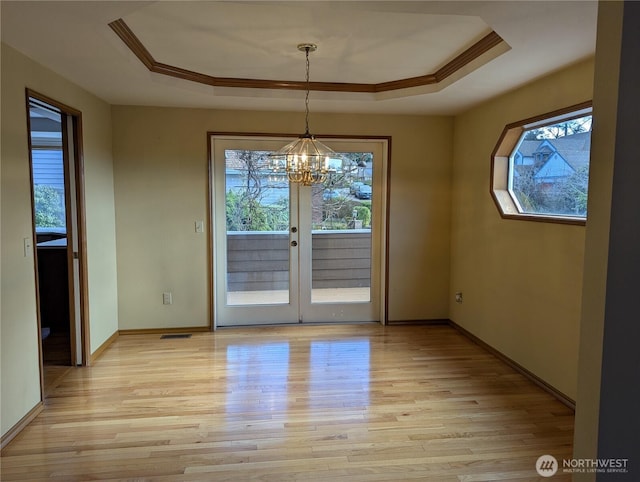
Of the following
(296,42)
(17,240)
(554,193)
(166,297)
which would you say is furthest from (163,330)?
(554,193)

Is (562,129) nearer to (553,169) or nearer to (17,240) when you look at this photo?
(553,169)

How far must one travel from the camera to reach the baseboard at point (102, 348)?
3.68 meters

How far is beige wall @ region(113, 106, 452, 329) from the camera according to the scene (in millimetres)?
4281

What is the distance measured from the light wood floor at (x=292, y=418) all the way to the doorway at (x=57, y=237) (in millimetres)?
379

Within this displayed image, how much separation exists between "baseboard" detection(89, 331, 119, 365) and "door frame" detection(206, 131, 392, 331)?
0.95m

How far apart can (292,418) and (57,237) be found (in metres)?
3.89

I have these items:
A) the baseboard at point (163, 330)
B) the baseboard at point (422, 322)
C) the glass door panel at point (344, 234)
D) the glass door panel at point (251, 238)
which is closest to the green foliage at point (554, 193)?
the glass door panel at point (344, 234)

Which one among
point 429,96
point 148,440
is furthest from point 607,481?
point 429,96

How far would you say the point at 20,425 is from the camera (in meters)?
2.58

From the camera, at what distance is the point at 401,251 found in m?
4.75

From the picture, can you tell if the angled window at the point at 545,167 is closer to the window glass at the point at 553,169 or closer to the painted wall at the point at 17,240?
the window glass at the point at 553,169

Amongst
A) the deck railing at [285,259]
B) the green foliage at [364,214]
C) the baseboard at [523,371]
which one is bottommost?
the baseboard at [523,371]

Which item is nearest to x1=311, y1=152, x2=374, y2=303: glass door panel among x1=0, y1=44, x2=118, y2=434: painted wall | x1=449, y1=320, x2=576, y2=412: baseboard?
x1=449, y1=320, x2=576, y2=412: baseboard

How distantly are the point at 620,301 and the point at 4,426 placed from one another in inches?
121
